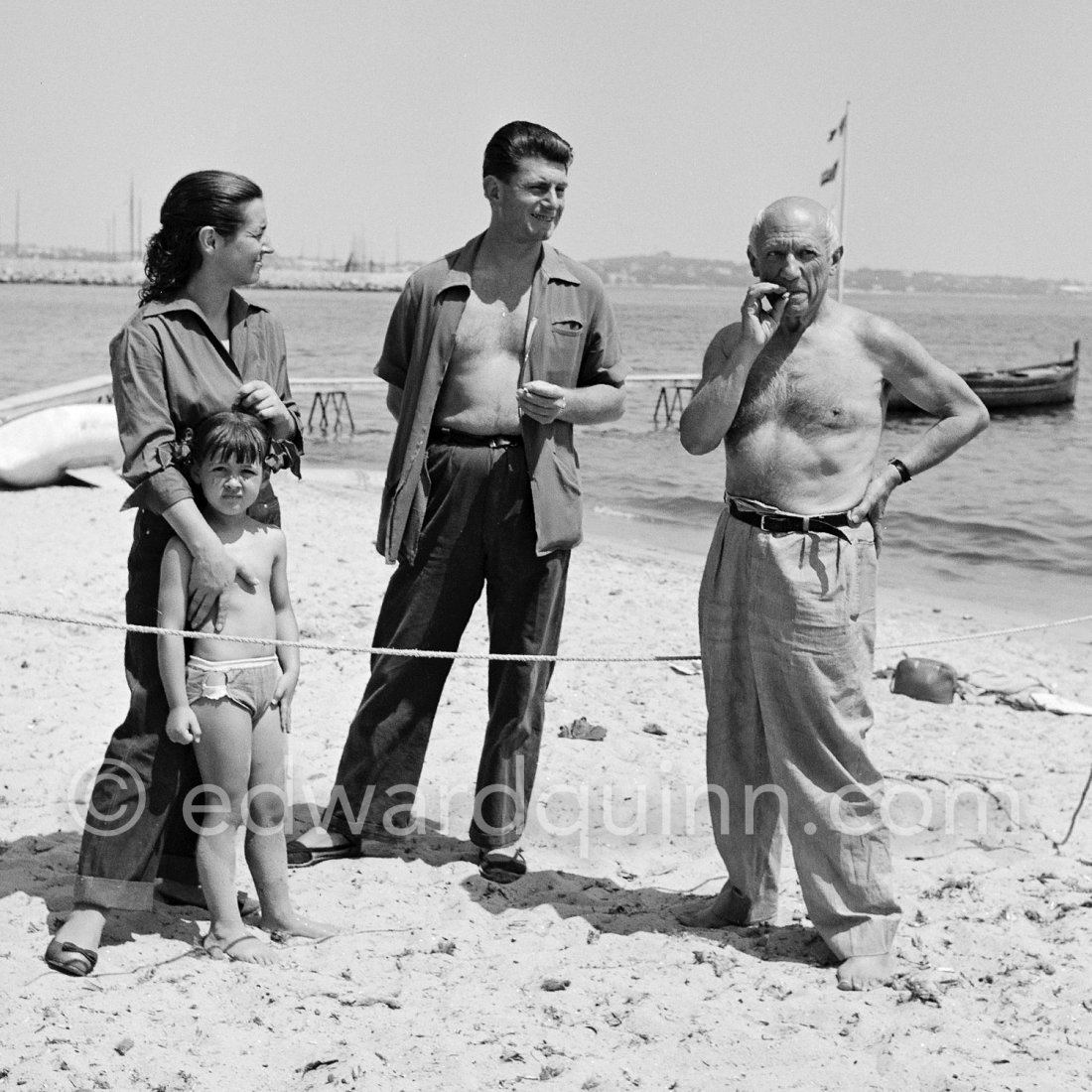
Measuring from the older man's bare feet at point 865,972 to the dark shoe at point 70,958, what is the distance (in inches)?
77.3

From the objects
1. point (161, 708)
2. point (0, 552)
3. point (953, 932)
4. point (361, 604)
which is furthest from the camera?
point (0, 552)

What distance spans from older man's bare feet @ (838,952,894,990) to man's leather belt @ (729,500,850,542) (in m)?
1.14

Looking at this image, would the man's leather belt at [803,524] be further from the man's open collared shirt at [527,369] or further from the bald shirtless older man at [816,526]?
the man's open collared shirt at [527,369]

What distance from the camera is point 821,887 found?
3758 millimetres

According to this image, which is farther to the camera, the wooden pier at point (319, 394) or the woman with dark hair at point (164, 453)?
the wooden pier at point (319, 394)

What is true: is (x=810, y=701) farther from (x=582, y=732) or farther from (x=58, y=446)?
(x=58, y=446)

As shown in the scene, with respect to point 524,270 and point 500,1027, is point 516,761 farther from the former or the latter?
point 524,270

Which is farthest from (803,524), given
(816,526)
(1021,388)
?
(1021,388)

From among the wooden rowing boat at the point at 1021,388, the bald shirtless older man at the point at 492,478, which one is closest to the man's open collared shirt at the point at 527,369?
the bald shirtless older man at the point at 492,478

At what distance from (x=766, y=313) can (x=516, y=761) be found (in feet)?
5.58

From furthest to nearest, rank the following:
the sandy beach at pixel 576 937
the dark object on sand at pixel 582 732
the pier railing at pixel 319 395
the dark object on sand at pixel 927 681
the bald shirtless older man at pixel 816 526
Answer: the pier railing at pixel 319 395 < the dark object on sand at pixel 927 681 < the dark object on sand at pixel 582 732 < the bald shirtless older man at pixel 816 526 < the sandy beach at pixel 576 937

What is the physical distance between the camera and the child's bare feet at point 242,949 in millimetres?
3654

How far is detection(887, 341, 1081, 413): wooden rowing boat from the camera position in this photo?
31781mm

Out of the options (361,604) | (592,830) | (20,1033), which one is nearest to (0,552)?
(361,604)
